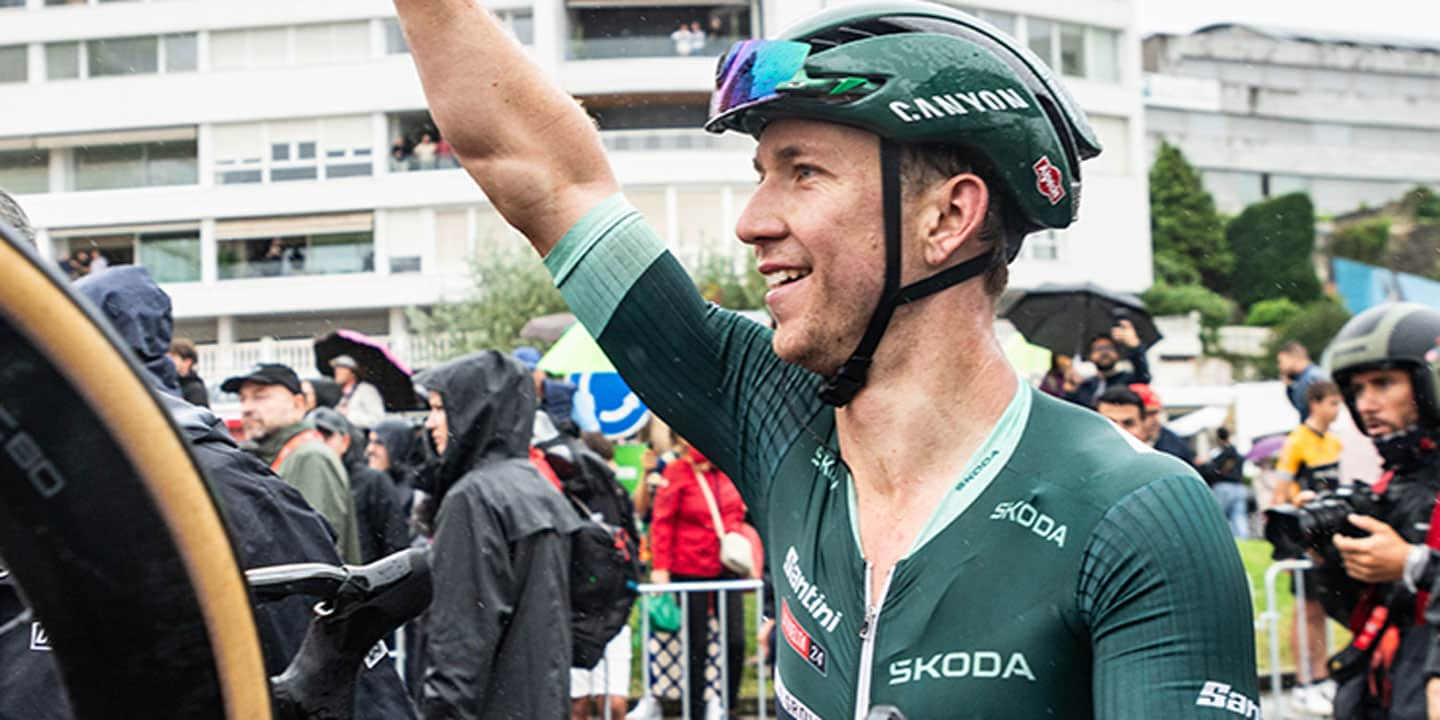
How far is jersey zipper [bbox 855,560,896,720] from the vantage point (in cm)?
185

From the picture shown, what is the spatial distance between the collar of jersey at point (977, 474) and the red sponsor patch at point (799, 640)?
0.47 feet

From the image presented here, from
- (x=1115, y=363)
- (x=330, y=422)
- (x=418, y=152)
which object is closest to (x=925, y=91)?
(x=330, y=422)

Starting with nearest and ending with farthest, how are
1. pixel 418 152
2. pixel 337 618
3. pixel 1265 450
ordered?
pixel 337 618 → pixel 1265 450 → pixel 418 152

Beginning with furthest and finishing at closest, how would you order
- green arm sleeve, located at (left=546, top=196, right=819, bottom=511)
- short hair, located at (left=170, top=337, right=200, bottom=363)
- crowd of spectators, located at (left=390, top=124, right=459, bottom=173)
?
1. crowd of spectators, located at (left=390, top=124, right=459, bottom=173)
2. short hair, located at (left=170, top=337, right=200, bottom=363)
3. green arm sleeve, located at (left=546, top=196, right=819, bottom=511)

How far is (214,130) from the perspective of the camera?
49.7m

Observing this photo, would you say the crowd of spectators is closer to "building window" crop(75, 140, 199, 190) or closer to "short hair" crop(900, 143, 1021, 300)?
"building window" crop(75, 140, 199, 190)

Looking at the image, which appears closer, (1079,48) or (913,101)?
(913,101)

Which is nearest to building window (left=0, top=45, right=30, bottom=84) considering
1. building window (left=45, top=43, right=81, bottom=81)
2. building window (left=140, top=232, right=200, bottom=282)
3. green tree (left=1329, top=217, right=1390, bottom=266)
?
building window (left=45, top=43, right=81, bottom=81)

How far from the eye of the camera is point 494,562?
573 centimetres

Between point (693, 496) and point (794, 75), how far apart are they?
281 inches

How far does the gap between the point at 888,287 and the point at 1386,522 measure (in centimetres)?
371

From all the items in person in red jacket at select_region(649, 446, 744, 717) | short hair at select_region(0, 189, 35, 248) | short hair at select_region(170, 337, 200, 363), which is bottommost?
person in red jacket at select_region(649, 446, 744, 717)

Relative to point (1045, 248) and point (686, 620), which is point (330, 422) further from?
point (1045, 248)

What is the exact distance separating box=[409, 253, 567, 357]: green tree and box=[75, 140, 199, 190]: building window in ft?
40.4
